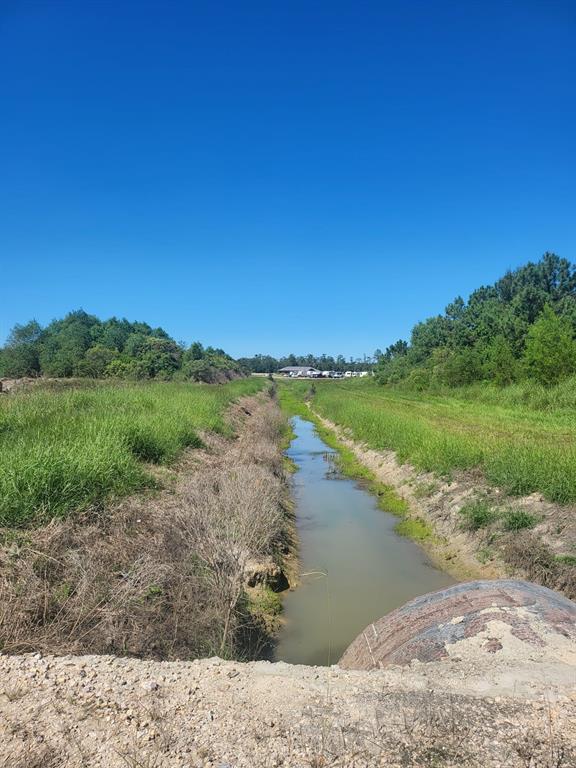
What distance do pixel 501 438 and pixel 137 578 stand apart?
42.5ft

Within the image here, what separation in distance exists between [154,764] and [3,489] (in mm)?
4225

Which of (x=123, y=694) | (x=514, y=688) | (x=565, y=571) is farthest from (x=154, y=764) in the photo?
(x=565, y=571)

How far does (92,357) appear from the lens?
48.6m

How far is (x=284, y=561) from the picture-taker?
9023 millimetres

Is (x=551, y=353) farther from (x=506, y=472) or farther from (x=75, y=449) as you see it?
(x=75, y=449)

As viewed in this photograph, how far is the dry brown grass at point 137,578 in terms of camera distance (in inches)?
Result: 174

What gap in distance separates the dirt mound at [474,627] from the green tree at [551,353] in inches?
1130

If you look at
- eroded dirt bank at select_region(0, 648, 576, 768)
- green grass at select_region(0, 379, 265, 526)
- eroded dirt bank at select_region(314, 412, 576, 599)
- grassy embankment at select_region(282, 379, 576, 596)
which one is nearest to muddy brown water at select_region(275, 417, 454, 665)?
eroded dirt bank at select_region(314, 412, 576, 599)

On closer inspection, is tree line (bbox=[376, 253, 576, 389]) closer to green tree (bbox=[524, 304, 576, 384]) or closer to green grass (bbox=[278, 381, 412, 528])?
green tree (bbox=[524, 304, 576, 384])

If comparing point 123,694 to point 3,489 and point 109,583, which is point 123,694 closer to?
point 109,583

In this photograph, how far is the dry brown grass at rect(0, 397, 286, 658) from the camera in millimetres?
4422

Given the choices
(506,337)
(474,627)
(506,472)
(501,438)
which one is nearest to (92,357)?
(506,337)

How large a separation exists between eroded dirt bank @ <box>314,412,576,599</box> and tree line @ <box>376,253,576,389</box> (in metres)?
22.1

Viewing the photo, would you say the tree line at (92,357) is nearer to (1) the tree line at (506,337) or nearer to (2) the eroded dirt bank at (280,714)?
(1) the tree line at (506,337)
